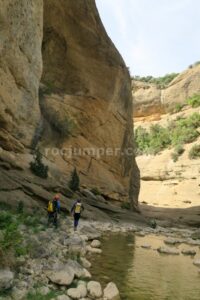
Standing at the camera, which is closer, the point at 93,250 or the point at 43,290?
the point at 43,290

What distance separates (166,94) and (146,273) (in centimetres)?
6025

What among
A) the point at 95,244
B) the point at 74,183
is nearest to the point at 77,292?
the point at 95,244

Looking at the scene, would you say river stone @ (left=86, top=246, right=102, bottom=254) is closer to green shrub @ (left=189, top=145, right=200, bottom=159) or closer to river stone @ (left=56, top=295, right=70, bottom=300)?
river stone @ (left=56, top=295, right=70, bottom=300)

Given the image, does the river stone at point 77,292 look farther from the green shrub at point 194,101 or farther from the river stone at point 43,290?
the green shrub at point 194,101

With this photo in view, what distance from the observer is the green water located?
29.1 feet

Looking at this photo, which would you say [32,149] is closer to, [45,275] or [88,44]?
[88,44]

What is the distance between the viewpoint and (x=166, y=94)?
68125mm

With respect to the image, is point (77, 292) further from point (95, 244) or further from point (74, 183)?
point (74, 183)

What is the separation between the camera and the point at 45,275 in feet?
26.2

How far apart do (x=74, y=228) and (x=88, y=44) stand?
19.3 meters

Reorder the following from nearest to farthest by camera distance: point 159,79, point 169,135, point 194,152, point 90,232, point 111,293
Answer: point 111,293 → point 90,232 → point 194,152 → point 169,135 → point 159,79

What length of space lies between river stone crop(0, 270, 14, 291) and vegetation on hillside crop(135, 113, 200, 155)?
47.9 metres

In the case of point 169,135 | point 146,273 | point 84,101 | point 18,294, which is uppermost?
point 169,135

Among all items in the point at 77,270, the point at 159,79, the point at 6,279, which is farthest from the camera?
the point at 159,79
